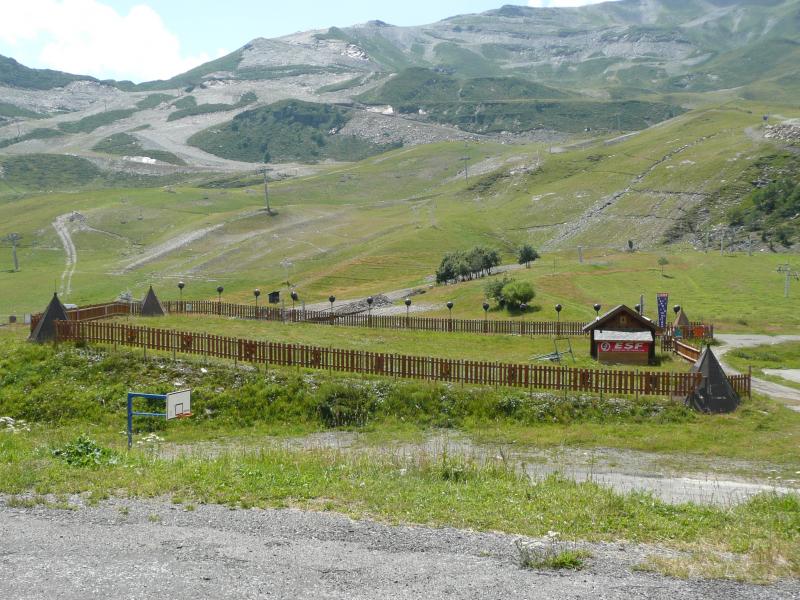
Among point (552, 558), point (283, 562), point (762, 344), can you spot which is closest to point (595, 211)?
point (762, 344)

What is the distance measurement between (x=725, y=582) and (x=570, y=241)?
110222mm

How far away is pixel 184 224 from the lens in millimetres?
142000

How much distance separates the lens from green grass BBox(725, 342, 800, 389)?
41406mm

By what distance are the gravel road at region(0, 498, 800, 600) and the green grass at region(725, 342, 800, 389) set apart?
30.8m

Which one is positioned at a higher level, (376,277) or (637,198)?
(637,198)

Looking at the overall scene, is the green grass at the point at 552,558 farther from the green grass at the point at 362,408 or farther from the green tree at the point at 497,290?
the green tree at the point at 497,290

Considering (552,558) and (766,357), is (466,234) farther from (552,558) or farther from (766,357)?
(552,558)

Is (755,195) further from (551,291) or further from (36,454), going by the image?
(36,454)

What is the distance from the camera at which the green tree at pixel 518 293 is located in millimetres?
59656

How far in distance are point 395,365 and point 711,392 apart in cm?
1196

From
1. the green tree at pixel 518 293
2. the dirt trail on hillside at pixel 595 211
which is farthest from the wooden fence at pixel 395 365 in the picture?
the dirt trail on hillside at pixel 595 211

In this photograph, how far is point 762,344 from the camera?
47531 mm

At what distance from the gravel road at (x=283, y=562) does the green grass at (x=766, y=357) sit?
3080 centimetres

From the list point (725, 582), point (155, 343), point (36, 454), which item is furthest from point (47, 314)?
point (725, 582)
